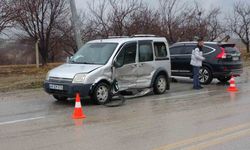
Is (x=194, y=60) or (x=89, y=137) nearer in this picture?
(x=89, y=137)

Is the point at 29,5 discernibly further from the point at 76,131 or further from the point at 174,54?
the point at 76,131

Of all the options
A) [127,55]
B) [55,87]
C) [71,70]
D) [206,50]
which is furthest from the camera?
[206,50]

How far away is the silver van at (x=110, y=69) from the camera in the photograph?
11.5 m

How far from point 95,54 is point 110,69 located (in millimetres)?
770

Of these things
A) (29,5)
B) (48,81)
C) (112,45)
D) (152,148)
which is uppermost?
(29,5)

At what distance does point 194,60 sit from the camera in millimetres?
15828

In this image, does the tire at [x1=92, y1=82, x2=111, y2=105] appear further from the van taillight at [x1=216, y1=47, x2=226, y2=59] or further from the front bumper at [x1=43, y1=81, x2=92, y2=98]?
the van taillight at [x1=216, y1=47, x2=226, y2=59]

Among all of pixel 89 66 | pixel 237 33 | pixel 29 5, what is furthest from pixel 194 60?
pixel 237 33

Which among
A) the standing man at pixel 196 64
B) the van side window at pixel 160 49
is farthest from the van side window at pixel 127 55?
the standing man at pixel 196 64

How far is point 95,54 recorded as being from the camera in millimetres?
12555

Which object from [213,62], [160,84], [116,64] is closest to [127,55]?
[116,64]

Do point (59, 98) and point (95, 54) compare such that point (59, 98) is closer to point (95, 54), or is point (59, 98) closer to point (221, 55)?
point (95, 54)

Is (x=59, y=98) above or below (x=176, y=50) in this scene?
below

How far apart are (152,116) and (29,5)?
80.9ft
